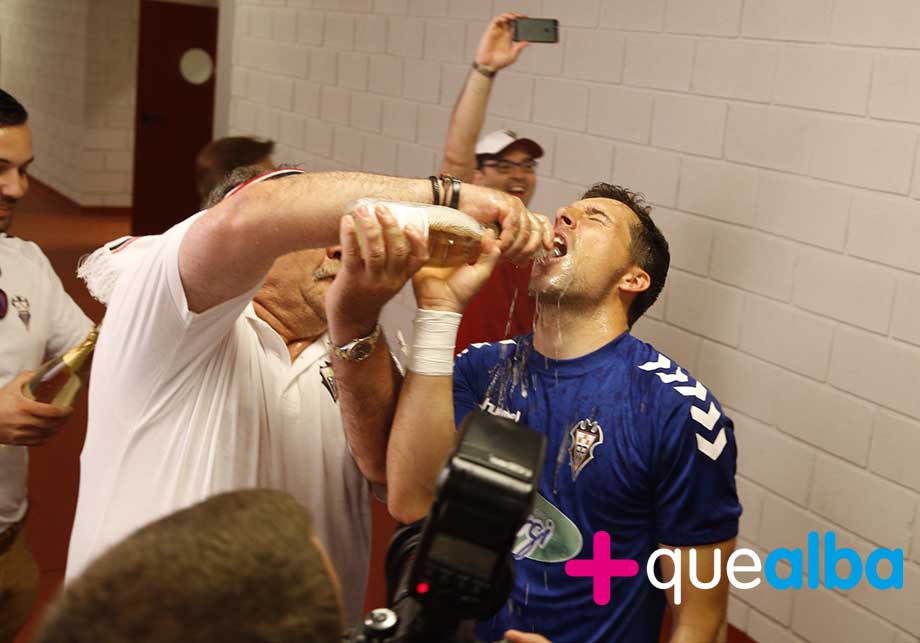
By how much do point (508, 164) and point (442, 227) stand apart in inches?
85.5

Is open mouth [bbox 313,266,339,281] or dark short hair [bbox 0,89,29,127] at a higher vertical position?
dark short hair [bbox 0,89,29,127]

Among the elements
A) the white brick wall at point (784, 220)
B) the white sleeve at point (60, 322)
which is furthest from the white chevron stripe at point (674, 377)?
the white sleeve at point (60, 322)

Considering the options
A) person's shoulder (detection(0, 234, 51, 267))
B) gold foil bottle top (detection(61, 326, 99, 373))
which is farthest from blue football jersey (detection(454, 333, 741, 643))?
person's shoulder (detection(0, 234, 51, 267))

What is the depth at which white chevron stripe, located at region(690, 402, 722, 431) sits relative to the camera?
1.83 meters

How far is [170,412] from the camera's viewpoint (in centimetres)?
163

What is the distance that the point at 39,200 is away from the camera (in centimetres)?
1176

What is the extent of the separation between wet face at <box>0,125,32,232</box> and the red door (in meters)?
7.62

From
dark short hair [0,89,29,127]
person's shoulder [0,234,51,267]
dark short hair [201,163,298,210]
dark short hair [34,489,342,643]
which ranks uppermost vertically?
dark short hair [0,89,29,127]

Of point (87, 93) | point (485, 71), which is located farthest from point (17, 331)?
point (87, 93)

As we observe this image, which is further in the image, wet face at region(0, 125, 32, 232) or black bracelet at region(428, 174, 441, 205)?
wet face at region(0, 125, 32, 232)

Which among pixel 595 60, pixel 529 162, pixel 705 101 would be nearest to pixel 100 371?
pixel 529 162

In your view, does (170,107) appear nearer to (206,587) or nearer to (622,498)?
(622,498)

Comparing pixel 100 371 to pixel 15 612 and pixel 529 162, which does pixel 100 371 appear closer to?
pixel 15 612

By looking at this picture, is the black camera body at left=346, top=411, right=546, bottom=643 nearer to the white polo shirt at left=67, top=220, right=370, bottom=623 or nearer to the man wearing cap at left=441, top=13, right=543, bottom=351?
the white polo shirt at left=67, top=220, right=370, bottom=623
